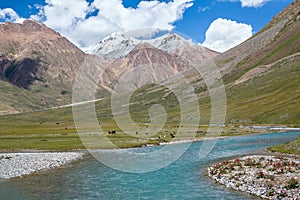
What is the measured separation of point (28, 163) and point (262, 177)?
38.1m

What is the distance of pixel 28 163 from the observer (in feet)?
182

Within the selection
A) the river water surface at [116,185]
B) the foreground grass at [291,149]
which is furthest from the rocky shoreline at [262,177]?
the foreground grass at [291,149]

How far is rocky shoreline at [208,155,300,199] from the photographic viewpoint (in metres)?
30.5

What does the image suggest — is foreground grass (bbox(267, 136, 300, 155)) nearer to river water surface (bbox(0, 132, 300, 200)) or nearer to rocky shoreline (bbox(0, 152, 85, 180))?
river water surface (bbox(0, 132, 300, 200))

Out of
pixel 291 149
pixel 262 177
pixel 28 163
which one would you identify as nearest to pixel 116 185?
pixel 262 177

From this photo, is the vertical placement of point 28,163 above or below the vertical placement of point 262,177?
above

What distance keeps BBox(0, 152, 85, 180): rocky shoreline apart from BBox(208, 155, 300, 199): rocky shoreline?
1047 inches

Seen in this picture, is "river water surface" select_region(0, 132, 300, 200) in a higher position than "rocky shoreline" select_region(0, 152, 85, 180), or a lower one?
lower

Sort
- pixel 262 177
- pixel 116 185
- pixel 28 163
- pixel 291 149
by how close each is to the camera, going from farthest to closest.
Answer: pixel 291 149 < pixel 28 163 < pixel 116 185 < pixel 262 177

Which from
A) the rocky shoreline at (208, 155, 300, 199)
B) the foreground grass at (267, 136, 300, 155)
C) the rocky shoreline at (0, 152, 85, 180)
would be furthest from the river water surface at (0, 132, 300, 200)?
the foreground grass at (267, 136, 300, 155)

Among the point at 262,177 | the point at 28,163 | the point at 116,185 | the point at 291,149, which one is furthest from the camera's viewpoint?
the point at 291,149

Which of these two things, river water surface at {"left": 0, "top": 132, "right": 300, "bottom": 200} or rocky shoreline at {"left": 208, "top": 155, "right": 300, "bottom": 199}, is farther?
river water surface at {"left": 0, "top": 132, "right": 300, "bottom": 200}

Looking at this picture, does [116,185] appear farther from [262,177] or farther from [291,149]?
[291,149]

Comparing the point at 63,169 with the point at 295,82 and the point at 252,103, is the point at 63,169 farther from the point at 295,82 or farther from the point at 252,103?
the point at 295,82
